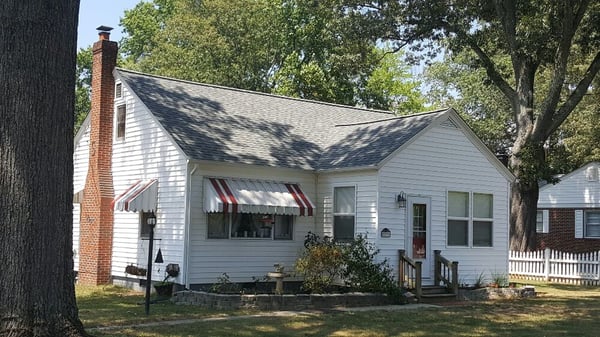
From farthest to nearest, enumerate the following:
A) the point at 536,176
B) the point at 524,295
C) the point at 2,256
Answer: the point at 536,176 < the point at 524,295 < the point at 2,256

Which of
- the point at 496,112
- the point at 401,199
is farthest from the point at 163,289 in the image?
the point at 496,112

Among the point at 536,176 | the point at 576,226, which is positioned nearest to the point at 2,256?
the point at 536,176

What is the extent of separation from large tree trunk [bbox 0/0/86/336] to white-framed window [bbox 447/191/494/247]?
12844mm

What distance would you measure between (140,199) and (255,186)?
3.02 metres

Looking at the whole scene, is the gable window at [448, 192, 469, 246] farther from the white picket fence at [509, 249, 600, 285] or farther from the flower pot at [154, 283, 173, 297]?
the flower pot at [154, 283, 173, 297]

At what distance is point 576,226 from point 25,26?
28.2 metres

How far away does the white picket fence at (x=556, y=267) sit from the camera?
2412 centimetres

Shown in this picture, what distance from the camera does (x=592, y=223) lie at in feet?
101

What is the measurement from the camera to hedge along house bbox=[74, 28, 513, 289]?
17312mm

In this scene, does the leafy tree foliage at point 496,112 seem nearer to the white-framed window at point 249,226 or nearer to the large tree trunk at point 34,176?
the white-framed window at point 249,226

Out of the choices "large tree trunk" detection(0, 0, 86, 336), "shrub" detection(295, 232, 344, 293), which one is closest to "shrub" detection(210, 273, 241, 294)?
"shrub" detection(295, 232, 344, 293)

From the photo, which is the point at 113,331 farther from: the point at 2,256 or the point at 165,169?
the point at 165,169

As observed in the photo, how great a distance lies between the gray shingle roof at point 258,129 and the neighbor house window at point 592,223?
1401 centimetres

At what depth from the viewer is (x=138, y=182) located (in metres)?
18.9
